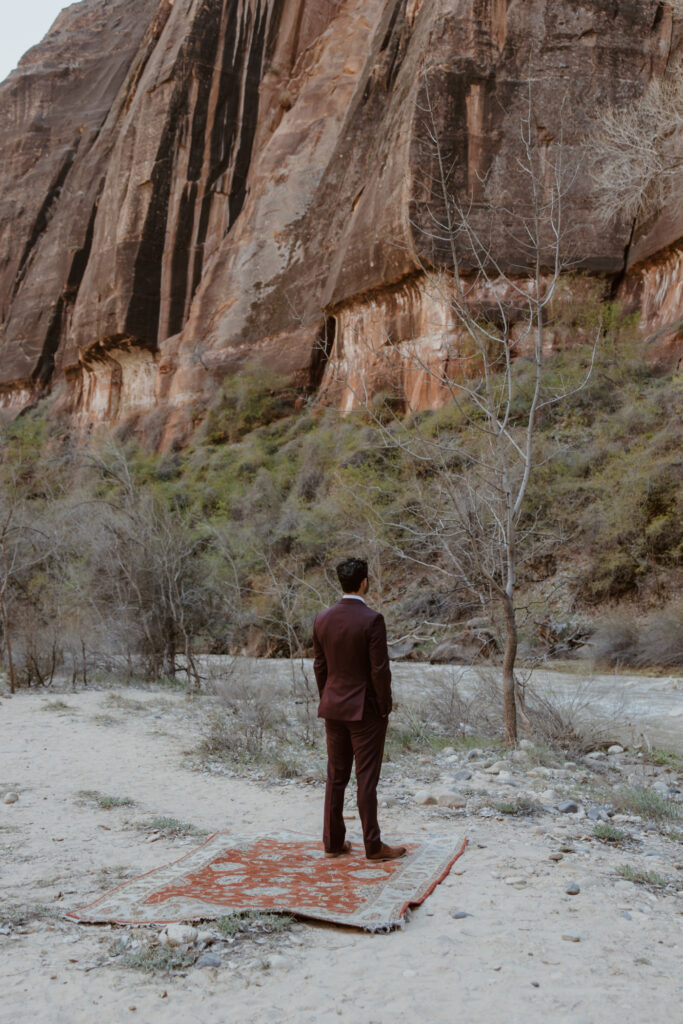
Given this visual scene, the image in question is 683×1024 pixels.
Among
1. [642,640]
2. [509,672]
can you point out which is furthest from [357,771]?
[642,640]

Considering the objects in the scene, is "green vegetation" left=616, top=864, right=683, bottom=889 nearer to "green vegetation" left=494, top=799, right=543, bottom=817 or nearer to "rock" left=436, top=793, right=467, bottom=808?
"green vegetation" left=494, top=799, right=543, bottom=817

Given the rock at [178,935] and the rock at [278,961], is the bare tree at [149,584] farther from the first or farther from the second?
the rock at [278,961]

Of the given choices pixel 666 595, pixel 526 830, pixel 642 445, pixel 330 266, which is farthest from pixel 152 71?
pixel 526 830

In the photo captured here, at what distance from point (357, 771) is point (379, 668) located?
547 mm

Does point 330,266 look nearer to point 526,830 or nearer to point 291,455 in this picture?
point 291,455

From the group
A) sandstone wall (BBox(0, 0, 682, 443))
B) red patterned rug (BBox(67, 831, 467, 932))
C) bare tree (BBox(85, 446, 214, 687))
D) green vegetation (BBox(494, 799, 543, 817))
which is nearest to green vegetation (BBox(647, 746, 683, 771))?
green vegetation (BBox(494, 799, 543, 817))

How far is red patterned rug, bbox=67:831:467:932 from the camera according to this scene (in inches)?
134

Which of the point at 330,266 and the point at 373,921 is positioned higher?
the point at 330,266

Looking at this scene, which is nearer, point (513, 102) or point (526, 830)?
point (526, 830)

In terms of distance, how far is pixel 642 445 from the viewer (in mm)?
16922

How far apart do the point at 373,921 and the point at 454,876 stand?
2.54 feet

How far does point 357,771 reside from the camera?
422 centimetres

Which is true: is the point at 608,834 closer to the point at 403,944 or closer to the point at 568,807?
the point at 568,807

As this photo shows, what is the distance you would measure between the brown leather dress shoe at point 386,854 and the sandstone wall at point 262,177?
16.6 m
